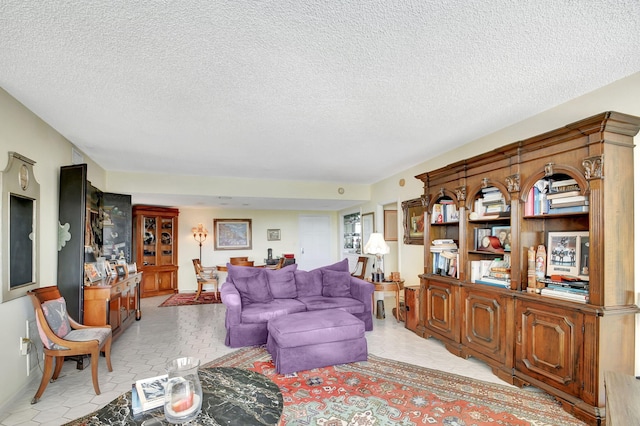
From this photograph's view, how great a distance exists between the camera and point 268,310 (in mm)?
4074

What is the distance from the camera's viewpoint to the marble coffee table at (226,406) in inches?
63.1

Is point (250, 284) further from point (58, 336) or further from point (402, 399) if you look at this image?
point (402, 399)

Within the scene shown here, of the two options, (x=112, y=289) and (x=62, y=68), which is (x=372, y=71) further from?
(x=112, y=289)

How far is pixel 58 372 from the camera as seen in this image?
297 centimetres

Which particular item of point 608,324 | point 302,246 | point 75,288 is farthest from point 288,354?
point 302,246

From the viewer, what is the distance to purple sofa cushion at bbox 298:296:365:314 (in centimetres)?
434

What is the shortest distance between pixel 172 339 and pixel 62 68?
3360mm

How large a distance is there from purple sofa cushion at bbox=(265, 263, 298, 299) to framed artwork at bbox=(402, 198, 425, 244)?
1961 mm

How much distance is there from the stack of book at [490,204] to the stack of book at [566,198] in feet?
1.56

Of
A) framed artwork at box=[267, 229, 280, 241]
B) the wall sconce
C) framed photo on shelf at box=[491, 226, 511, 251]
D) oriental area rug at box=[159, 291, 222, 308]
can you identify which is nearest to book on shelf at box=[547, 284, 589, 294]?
framed photo on shelf at box=[491, 226, 511, 251]

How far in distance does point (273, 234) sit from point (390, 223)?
3.80 meters

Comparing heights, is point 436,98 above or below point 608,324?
above

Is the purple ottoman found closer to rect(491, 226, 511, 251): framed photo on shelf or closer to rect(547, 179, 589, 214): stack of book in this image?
rect(491, 226, 511, 251): framed photo on shelf

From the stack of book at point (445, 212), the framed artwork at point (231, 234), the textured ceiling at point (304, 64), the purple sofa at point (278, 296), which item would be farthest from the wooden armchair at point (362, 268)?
the textured ceiling at point (304, 64)
